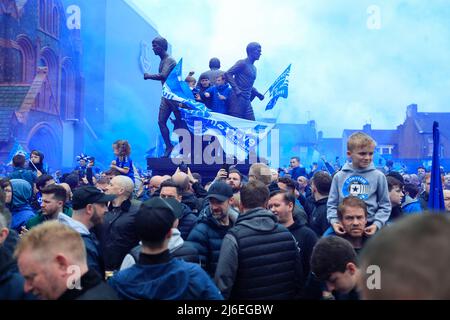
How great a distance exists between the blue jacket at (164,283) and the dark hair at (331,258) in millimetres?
559

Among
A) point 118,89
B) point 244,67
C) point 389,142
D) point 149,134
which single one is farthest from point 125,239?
point 389,142

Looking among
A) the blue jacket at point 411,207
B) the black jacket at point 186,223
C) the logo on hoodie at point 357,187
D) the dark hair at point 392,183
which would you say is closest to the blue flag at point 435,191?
the blue jacket at point 411,207

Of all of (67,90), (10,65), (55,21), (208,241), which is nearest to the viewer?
(208,241)

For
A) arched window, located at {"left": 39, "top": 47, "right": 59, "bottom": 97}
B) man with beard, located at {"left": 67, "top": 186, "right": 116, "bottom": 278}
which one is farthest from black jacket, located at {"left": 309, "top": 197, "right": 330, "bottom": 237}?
arched window, located at {"left": 39, "top": 47, "right": 59, "bottom": 97}

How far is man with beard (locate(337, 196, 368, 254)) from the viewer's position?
10.1 feet

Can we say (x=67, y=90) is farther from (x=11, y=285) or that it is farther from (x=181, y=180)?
(x=11, y=285)

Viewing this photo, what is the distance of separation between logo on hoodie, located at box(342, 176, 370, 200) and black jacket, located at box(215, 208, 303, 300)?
0.87 m

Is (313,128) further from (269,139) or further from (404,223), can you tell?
Answer: (404,223)

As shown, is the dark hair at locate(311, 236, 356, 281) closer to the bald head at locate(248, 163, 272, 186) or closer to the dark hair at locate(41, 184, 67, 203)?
the dark hair at locate(41, 184, 67, 203)

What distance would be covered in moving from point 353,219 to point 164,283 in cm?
152

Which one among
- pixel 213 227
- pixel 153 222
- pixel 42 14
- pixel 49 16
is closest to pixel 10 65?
pixel 42 14

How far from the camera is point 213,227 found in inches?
134

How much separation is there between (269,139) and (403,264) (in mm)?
9827
